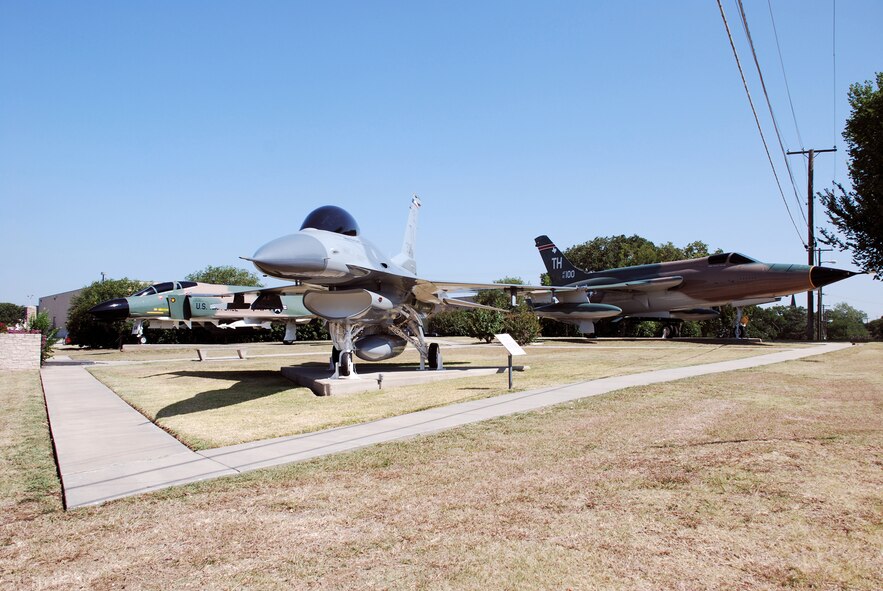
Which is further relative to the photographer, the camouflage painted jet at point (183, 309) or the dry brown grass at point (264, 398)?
the camouflage painted jet at point (183, 309)

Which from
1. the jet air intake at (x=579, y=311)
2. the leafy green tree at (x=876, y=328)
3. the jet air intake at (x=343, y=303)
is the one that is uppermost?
the jet air intake at (x=343, y=303)

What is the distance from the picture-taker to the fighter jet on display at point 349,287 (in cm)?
968

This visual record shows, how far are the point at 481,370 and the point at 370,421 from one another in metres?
7.49

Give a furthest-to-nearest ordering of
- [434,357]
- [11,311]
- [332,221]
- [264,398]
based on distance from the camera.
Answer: [11,311] → [434,357] → [332,221] → [264,398]

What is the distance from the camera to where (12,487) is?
16.4ft

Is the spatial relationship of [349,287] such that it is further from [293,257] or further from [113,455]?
[113,455]

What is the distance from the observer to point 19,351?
18578 millimetres

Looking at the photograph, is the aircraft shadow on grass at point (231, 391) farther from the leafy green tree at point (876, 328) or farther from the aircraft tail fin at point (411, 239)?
the leafy green tree at point (876, 328)

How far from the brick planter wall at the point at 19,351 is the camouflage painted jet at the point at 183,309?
5680 millimetres

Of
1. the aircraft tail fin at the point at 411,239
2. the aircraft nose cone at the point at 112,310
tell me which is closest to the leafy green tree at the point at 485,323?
the aircraft tail fin at the point at 411,239

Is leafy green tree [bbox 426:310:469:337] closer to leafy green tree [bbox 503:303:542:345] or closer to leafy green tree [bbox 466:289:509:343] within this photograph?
leafy green tree [bbox 466:289:509:343]

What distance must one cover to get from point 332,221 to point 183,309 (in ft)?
59.7

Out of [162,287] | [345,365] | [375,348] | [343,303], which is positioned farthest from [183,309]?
[343,303]

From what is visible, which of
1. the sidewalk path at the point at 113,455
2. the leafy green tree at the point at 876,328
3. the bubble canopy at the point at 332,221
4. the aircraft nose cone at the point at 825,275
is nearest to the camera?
the sidewalk path at the point at 113,455
